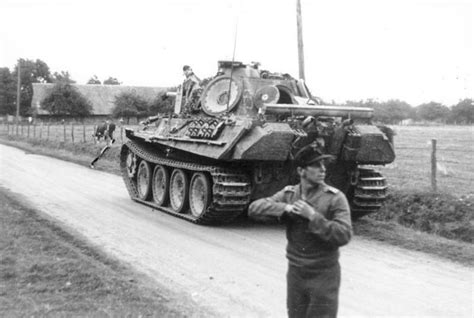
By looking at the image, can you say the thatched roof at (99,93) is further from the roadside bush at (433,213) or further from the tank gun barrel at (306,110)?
the tank gun barrel at (306,110)

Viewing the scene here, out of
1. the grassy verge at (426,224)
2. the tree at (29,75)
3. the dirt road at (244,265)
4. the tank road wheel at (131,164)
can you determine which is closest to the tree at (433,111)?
the tank road wheel at (131,164)

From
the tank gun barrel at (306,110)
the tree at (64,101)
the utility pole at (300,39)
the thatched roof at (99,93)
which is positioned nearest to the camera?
the tank gun barrel at (306,110)

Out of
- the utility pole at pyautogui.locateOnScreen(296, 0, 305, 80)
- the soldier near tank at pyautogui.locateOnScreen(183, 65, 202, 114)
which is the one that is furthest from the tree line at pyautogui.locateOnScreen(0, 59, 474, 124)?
the utility pole at pyautogui.locateOnScreen(296, 0, 305, 80)

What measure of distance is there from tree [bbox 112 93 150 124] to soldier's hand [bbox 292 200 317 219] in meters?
51.8

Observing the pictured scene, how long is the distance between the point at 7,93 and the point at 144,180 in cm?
8259

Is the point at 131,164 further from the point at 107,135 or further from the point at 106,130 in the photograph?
the point at 106,130

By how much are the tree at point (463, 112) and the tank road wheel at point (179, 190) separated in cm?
3089

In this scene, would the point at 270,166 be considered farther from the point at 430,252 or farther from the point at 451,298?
the point at 451,298

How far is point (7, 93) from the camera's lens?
92.6 metres

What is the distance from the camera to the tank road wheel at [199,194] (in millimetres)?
12188

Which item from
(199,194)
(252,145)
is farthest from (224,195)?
(199,194)

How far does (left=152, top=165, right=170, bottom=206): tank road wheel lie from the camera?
562 inches

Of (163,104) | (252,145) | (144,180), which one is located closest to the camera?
(252,145)

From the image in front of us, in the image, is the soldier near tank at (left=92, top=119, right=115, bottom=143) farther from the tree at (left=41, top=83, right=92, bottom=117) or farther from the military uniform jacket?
the tree at (left=41, top=83, right=92, bottom=117)
